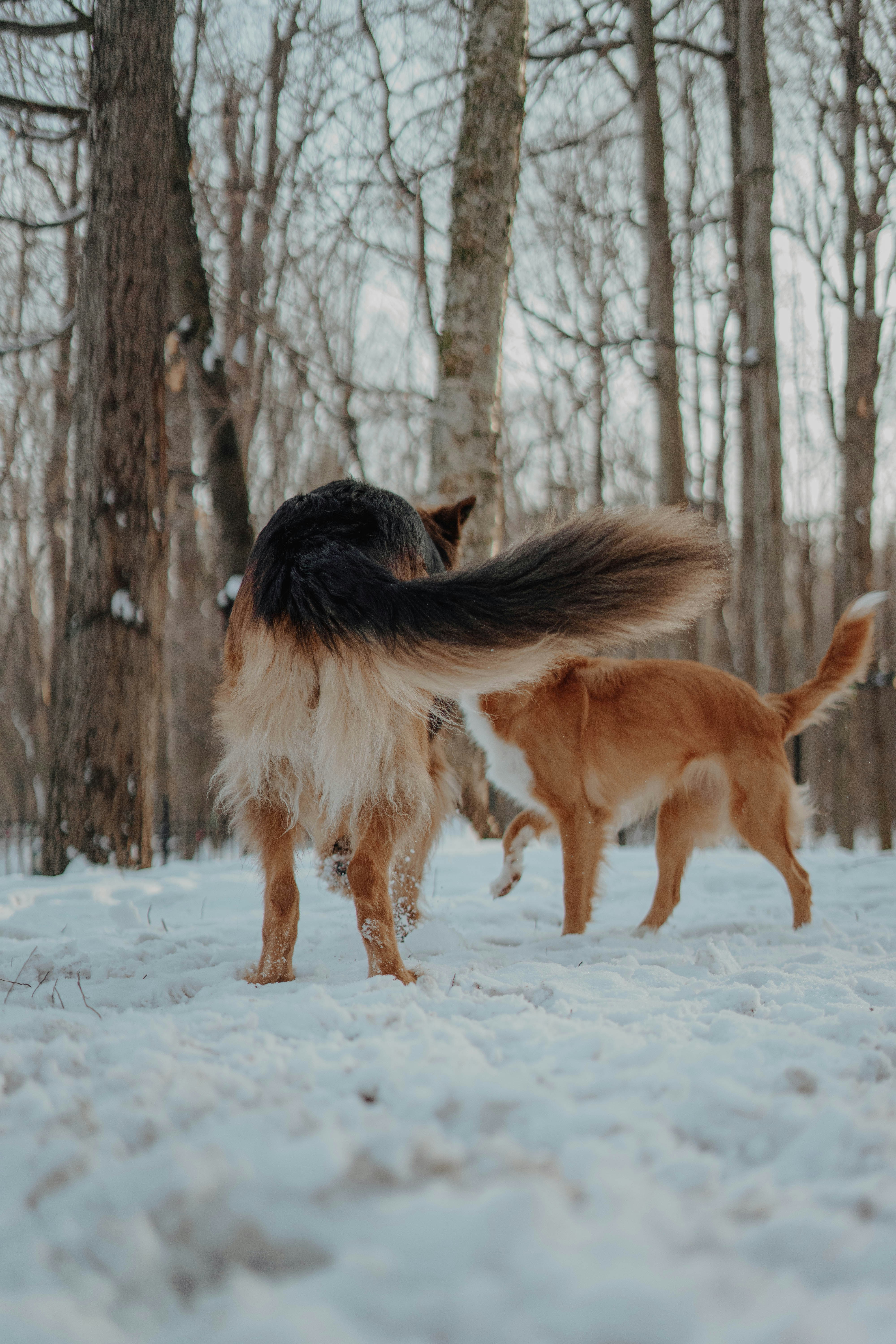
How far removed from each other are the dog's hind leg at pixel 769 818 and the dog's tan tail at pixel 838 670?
16.2 inches

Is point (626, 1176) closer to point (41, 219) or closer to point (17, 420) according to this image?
point (41, 219)

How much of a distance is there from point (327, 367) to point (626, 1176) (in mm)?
7840

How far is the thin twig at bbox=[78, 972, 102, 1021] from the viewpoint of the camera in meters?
2.03

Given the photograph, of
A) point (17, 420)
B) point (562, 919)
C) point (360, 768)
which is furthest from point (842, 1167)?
point (17, 420)

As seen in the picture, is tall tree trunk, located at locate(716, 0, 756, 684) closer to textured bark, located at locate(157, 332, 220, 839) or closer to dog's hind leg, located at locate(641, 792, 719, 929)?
dog's hind leg, located at locate(641, 792, 719, 929)

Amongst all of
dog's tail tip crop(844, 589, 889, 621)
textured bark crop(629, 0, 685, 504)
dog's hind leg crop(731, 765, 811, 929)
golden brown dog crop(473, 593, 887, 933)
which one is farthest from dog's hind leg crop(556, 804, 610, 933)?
textured bark crop(629, 0, 685, 504)

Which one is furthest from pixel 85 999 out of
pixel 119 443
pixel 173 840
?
pixel 173 840

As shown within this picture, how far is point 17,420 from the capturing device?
16.4 metres

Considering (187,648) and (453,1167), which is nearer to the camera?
(453,1167)

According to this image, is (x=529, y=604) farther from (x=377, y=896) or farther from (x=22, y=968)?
(x=22, y=968)

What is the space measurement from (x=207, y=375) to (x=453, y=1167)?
7.69 m

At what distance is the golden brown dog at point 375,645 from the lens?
222 cm

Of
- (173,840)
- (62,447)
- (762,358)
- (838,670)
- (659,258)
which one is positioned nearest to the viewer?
(838,670)

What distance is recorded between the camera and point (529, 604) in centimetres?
221
